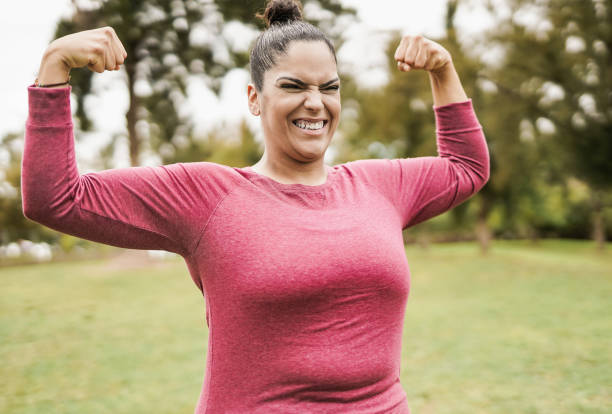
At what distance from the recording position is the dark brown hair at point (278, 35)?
146 centimetres

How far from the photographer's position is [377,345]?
4.50 ft

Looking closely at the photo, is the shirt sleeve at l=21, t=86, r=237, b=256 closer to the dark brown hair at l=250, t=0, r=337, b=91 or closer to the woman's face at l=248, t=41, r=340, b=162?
the woman's face at l=248, t=41, r=340, b=162

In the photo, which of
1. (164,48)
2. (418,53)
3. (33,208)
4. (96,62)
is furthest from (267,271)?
(164,48)

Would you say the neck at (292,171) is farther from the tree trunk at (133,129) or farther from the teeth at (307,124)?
the tree trunk at (133,129)

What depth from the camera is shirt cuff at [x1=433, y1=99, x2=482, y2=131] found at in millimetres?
1699

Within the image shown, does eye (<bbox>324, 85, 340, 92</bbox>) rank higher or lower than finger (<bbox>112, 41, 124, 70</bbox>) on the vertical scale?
lower

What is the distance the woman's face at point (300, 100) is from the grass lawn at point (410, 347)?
3908 millimetres

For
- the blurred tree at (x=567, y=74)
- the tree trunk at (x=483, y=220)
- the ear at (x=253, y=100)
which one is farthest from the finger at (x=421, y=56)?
the tree trunk at (x=483, y=220)

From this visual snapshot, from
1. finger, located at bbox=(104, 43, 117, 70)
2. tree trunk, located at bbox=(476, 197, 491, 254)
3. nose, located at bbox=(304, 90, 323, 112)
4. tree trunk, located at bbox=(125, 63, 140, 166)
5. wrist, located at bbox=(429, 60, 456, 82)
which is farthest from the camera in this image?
tree trunk, located at bbox=(476, 197, 491, 254)

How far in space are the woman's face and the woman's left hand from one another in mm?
257

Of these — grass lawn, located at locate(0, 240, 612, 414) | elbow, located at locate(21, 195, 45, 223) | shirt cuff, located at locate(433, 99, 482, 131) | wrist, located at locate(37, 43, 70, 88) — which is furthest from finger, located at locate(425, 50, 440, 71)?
grass lawn, located at locate(0, 240, 612, 414)

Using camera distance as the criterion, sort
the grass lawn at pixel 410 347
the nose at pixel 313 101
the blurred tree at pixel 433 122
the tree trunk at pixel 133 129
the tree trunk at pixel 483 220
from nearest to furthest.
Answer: the nose at pixel 313 101 → the grass lawn at pixel 410 347 → the blurred tree at pixel 433 122 → the tree trunk at pixel 133 129 → the tree trunk at pixel 483 220

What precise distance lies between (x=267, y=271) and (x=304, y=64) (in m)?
0.59

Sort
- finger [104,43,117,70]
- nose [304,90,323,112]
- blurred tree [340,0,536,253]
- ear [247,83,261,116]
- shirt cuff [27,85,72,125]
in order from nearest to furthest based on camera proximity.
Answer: shirt cuff [27,85,72,125] < finger [104,43,117,70] < nose [304,90,323,112] < ear [247,83,261,116] < blurred tree [340,0,536,253]
